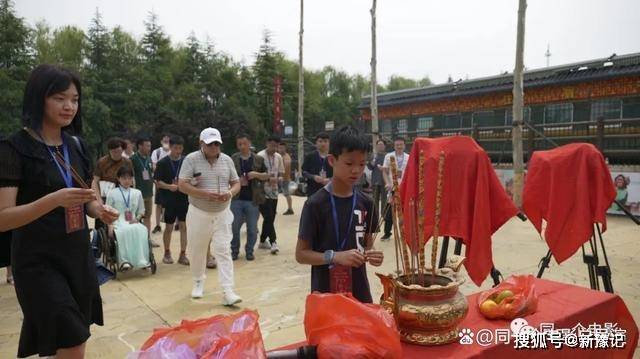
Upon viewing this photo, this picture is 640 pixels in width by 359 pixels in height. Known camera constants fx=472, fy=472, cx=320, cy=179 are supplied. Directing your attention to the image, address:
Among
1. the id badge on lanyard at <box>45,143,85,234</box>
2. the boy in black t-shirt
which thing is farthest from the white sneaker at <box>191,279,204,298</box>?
the id badge on lanyard at <box>45,143,85,234</box>

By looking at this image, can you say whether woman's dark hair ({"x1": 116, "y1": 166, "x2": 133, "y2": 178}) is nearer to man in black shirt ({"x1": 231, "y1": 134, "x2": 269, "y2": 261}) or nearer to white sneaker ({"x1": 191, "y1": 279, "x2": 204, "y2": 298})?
man in black shirt ({"x1": 231, "y1": 134, "x2": 269, "y2": 261})

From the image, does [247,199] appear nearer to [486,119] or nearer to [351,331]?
[351,331]

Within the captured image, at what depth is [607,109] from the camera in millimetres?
12906

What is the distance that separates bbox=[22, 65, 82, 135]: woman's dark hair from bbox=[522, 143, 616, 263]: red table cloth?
3.39m

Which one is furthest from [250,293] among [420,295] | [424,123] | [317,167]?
[424,123]

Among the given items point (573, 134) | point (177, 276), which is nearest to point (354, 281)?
point (177, 276)

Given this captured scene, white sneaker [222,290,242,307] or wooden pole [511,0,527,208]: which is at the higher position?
wooden pole [511,0,527,208]

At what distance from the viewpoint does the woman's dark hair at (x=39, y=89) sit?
191 cm

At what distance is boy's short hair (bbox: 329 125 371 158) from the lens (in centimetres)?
216

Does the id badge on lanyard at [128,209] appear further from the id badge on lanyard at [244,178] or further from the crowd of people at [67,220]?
Answer: the crowd of people at [67,220]

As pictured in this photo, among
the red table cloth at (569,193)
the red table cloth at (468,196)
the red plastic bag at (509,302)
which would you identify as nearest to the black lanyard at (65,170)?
the red plastic bag at (509,302)

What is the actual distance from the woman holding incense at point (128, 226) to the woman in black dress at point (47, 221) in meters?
3.37

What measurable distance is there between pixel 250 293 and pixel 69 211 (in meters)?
3.00

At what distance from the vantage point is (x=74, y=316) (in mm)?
1899
